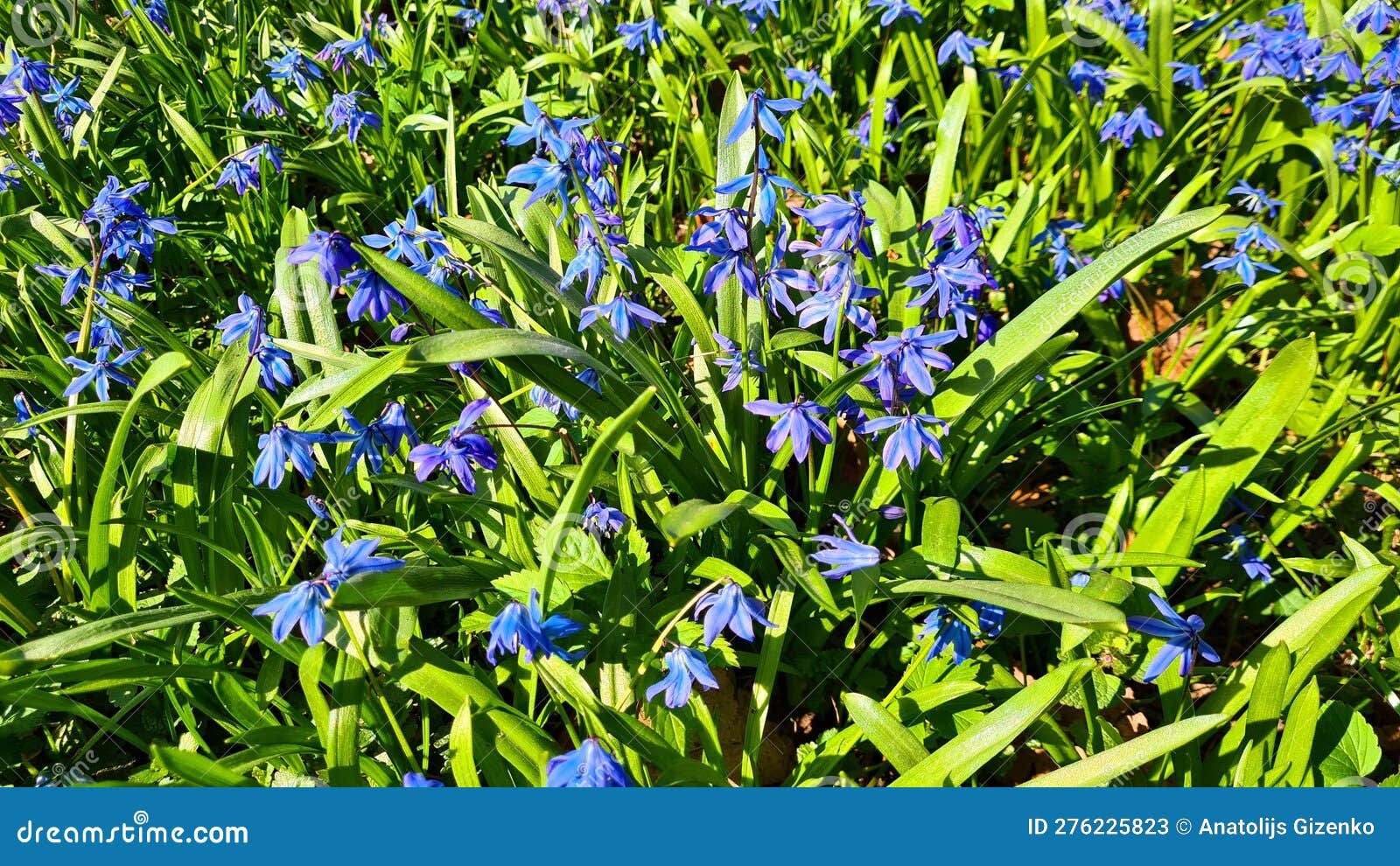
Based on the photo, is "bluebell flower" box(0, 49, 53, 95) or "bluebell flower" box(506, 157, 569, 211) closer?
"bluebell flower" box(506, 157, 569, 211)

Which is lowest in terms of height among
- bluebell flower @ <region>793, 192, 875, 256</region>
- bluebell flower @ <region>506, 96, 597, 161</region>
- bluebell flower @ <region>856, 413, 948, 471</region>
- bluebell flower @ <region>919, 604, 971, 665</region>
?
bluebell flower @ <region>919, 604, 971, 665</region>

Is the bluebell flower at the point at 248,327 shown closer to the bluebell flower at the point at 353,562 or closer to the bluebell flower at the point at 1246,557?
the bluebell flower at the point at 353,562

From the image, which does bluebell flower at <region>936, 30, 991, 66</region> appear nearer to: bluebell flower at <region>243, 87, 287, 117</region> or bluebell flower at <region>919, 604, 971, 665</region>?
bluebell flower at <region>919, 604, 971, 665</region>

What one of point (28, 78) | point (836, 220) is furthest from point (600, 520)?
point (28, 78)

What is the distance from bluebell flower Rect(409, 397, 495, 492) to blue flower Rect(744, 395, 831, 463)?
58 centimetres

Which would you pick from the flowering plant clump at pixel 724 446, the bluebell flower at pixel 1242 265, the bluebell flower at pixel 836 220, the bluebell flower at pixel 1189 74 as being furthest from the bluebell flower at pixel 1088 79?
the bluebell flower at pixel 836 220

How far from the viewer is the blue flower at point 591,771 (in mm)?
1669

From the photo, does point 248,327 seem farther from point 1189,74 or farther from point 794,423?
point 1189,74

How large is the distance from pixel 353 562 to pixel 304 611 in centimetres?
11

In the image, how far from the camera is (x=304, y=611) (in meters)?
1.79

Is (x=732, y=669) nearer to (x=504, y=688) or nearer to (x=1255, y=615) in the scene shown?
(x=504, y=688)

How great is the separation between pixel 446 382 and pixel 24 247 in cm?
165

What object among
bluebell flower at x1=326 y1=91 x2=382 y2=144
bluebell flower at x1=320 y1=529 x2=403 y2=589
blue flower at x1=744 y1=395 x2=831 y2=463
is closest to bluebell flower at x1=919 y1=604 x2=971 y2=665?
blue flower at x1=744 y1=395 x2=831 y2=463

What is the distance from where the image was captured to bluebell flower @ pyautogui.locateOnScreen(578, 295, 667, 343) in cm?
227
